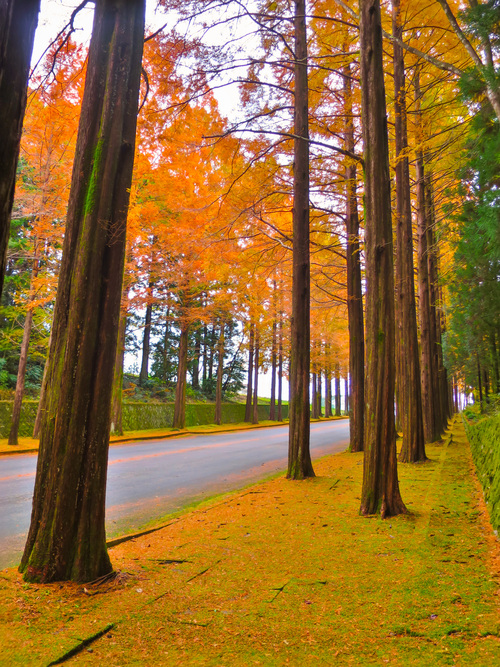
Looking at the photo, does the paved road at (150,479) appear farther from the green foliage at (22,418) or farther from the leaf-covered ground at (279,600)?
the green foliage at (22,418)

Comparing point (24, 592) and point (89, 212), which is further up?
point (89, 212)

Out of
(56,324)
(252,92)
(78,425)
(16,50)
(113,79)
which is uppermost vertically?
(252,92)

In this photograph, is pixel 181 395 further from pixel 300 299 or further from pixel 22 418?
pixel 300 299

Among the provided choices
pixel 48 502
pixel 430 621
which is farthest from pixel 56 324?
pixel 430 621

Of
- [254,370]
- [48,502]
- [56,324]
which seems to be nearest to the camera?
[48,502]

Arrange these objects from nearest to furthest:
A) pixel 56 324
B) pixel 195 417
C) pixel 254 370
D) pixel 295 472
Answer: pixel 56 324
pixel 295 472
pixel 195 417
pixel 254 370

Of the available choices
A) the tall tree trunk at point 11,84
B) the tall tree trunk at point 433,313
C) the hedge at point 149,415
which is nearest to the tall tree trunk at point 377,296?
the tall tree trunk at point 11,84

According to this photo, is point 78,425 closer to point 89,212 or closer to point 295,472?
point 89,212

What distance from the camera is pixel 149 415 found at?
21531 millimetres

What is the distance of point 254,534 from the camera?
4.54 meters

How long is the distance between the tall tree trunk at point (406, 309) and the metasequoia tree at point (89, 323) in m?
8.01

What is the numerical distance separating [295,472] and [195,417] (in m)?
18.8

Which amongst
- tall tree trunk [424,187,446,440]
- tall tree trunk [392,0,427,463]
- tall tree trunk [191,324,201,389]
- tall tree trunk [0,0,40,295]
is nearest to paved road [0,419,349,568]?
tall tree trunk [392,0,427,463]

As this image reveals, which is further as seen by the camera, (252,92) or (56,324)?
(252,92)
